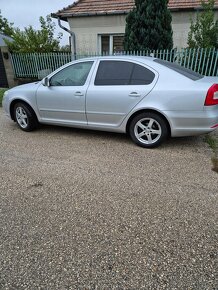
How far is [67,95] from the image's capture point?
3.98 meters

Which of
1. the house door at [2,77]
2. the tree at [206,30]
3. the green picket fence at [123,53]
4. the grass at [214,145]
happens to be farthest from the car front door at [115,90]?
the house door at [2,77]

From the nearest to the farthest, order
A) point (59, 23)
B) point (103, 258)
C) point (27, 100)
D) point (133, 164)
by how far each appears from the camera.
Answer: point (103, 258) < point (133, 164) < point (27, 100) < point (59, 23)

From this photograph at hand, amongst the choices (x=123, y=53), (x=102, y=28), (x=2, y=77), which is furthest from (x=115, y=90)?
(x=2, y=77)

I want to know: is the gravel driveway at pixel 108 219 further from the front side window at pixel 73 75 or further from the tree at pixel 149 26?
the tree at pixel 149 26

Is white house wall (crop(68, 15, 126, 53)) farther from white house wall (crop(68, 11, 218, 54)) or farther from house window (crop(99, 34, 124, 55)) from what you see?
house window (crop(99, 34, 124, 55))

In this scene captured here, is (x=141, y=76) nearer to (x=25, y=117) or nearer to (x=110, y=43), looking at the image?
(x=25, y=117)

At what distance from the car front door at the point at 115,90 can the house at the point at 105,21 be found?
22.6 ft

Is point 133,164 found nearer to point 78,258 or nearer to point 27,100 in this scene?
point 78,258

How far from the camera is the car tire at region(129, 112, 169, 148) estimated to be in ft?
11.6

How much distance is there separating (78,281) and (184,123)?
8.97 ft

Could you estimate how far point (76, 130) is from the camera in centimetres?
475

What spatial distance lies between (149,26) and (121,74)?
15.6 feet

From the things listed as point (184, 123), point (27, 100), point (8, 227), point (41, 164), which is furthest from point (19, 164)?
point (184, 123)

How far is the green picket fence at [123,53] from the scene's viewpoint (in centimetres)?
705
